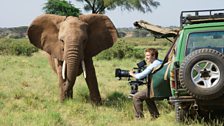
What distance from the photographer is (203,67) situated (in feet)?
22.6

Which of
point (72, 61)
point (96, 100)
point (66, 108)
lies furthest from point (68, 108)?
point (96, 100)

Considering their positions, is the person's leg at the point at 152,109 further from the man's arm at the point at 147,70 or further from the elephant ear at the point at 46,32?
the elephant ear at the point at 46,32

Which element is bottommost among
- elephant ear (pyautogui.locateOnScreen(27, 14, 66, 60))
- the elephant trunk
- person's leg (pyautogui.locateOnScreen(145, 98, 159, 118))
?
person's leg (pyautogui.locateOnScreen(145, 98, 159, 118))

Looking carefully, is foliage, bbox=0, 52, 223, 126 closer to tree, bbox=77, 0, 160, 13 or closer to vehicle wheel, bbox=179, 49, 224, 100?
vehicle wheel, bbox=179, 49, 224, 100

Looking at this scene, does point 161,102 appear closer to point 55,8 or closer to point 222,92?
point 222,92

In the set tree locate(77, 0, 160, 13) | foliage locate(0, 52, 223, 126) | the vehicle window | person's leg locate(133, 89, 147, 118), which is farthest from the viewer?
tree locate(77, 0, 160, 13)

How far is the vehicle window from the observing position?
24.2 ft

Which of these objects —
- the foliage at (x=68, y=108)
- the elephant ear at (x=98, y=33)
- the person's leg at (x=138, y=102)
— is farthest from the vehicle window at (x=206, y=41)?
the elephant ear at (x=98, y=33)

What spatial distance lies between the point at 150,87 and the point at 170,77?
76 cm

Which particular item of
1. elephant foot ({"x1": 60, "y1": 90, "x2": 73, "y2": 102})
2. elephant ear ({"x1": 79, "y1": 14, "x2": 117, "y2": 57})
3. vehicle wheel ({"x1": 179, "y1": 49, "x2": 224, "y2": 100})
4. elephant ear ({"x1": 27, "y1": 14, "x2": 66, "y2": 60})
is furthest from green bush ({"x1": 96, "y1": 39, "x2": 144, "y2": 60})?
vehicle wheel ({"x1": 179, "y1": 49, "x2": 224, "y2": 100})

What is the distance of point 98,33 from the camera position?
11586 millimetres

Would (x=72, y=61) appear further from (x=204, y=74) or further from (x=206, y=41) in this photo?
(x=204, y=74)

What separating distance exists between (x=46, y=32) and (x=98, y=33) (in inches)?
48.3

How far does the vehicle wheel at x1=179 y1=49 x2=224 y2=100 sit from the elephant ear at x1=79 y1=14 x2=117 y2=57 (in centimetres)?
460
